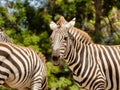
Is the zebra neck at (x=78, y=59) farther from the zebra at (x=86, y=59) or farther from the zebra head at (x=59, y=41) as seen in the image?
the zebra head at (x=59, y=41)

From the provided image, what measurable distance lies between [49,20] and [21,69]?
810 cm

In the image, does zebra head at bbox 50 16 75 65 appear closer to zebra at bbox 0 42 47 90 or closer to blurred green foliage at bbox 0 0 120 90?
zebra at bbox 0 42 47 90

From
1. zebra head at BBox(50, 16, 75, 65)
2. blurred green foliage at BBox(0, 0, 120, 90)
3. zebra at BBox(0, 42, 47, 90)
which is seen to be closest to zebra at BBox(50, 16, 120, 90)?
zebra head at BBox(50, 16, 75, 65)

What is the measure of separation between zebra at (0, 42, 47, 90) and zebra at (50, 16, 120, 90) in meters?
0.55

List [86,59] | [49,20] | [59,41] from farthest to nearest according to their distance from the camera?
[49,20], [86,59], [59,41]

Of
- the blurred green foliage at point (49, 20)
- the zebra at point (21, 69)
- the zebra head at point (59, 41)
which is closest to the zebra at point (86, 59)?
the zebra head at point (59, 41)

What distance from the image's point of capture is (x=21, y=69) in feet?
29.7

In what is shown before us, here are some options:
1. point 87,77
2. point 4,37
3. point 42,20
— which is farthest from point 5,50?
point 42,20

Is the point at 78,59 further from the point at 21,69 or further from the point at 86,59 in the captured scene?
the point at 21,69

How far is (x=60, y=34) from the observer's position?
29.5 feet

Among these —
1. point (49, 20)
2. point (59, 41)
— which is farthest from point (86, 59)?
point (49, 20)

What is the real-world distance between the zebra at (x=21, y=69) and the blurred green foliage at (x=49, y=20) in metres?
6.41

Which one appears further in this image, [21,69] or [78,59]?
[78,59]

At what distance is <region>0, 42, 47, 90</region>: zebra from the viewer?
29.1 feet
